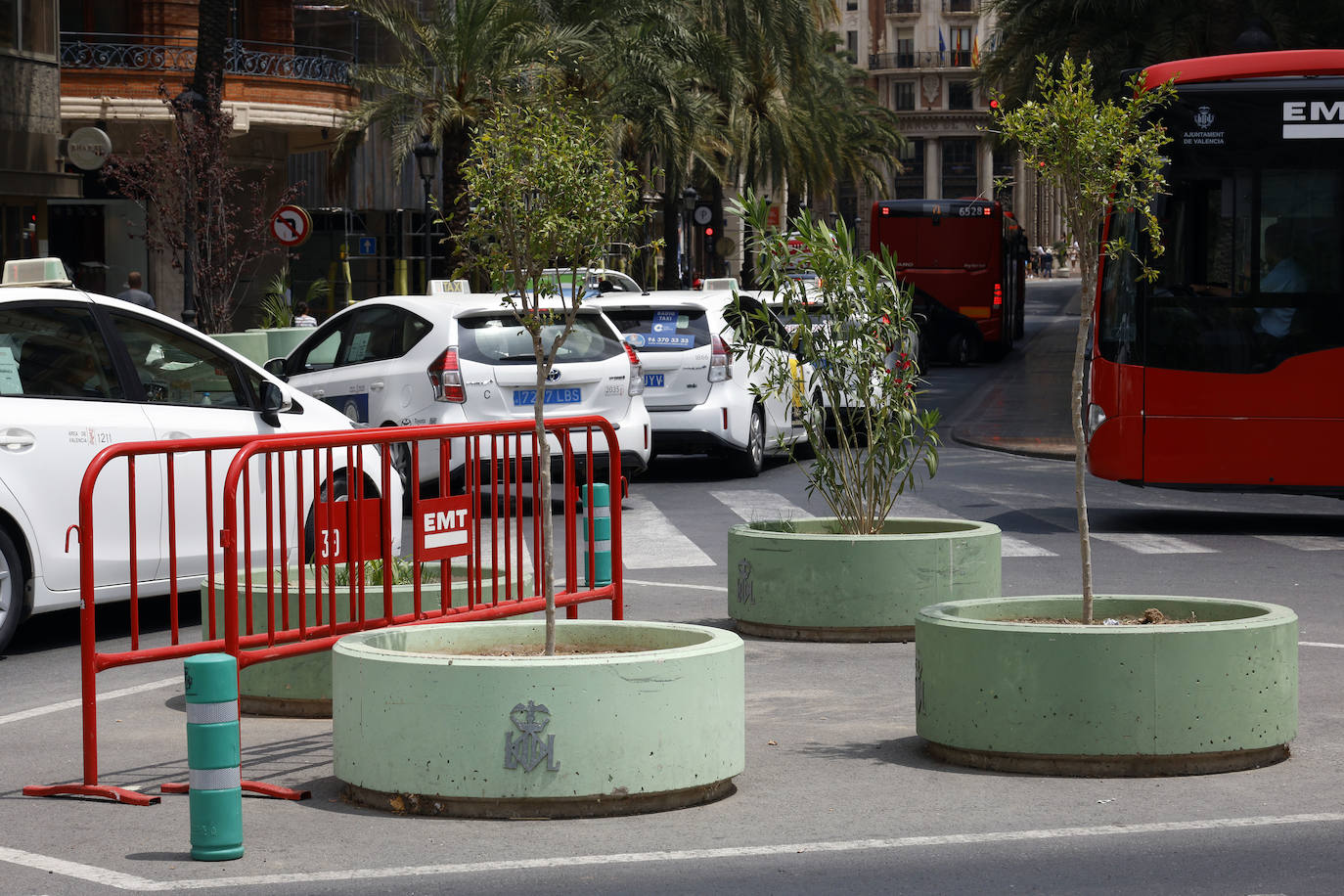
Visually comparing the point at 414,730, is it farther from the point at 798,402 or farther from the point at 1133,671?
the point at 798,402

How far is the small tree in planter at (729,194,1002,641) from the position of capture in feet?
31.3

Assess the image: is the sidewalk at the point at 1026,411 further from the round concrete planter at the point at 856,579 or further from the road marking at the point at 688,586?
the round concrete planter at the point at 856,579

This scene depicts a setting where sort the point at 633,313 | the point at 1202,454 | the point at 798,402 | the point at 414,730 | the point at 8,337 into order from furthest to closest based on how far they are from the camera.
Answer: the point at 633,313 < the point at 1202,454 < the point at 798,402 < the point at 8,337 < the point at 414,730

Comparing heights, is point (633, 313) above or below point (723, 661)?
above

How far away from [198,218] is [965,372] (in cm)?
1575

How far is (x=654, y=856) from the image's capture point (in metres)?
Result: 5.43

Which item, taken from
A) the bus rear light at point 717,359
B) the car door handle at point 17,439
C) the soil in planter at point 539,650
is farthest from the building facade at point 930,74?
the soil in planter at point 539,650

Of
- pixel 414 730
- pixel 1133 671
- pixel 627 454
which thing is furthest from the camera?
pixel 627 454

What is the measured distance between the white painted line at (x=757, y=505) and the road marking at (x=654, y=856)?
863 cm

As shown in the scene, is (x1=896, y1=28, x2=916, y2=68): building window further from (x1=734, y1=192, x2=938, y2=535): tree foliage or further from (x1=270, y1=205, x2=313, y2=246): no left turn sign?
(x1=734, y1=192, x2=938, y2=535): tree foliage

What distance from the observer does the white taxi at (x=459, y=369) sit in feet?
47.8

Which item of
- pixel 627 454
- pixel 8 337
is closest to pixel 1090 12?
pixel 627 454

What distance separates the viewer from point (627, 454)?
1531cm

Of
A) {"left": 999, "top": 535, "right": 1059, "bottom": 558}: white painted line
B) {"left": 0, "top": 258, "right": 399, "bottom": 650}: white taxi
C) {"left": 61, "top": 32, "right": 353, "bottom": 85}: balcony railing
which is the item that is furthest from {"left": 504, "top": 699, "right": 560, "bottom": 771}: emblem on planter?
{"left": 61, "top": 32, "right": 353, "bottom": 85}: balcony railing
